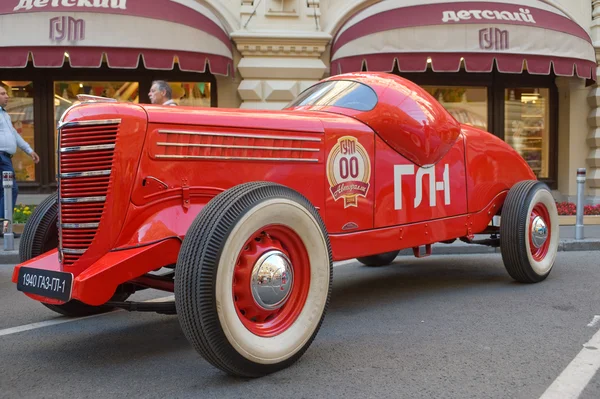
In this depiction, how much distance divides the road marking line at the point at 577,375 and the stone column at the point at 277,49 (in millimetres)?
8343

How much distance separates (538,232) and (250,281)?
129 inches

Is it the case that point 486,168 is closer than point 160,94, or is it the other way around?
point 486,168

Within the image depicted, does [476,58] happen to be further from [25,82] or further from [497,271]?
[25,82]

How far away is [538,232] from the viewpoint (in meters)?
5.38

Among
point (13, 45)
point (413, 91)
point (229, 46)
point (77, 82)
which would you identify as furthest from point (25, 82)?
point (413, 91)

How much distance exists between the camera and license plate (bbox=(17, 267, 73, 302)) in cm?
299

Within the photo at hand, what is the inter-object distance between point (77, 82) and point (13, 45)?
224 cm

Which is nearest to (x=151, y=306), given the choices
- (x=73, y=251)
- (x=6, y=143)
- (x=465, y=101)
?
(x=73, y=251)

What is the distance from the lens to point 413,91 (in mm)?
4734

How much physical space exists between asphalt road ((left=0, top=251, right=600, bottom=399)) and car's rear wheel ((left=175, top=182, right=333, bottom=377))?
0.62 feet

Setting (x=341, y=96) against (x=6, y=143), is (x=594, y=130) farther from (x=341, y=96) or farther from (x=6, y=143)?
(x=6, y=143)

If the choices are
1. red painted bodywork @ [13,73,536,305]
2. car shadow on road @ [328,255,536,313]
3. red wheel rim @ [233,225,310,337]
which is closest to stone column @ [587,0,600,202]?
car shadow on road @ [328,255,536,313]

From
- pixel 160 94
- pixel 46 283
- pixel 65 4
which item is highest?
pixel 65 4

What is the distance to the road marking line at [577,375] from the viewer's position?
289cm
